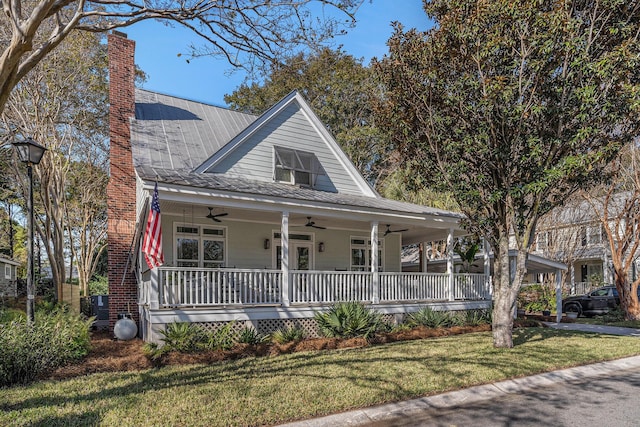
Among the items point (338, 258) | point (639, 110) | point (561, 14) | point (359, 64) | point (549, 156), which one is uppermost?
point (359, 64)

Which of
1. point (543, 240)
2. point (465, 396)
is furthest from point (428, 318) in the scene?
point (543, 240)

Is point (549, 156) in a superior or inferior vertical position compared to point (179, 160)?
inferior

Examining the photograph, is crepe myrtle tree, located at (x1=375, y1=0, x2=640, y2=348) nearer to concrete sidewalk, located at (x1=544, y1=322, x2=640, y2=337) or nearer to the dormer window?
the dormer window

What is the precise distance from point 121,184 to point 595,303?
20.8m

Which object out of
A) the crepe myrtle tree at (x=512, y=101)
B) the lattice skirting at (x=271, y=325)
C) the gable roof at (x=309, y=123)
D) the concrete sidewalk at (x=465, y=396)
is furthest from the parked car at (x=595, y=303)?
the lattice skirting at (x=271, y=325)

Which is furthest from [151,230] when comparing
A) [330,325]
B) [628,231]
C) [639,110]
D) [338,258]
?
[628,231]

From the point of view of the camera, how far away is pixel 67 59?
15766 mm

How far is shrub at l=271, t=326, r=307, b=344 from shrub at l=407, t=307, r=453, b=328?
3.82 m

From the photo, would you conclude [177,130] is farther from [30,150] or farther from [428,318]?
[428,318]

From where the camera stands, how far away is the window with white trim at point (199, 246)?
12.6 metres

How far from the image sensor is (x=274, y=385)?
21.3 feet

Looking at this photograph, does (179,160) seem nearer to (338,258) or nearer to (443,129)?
(338,258)

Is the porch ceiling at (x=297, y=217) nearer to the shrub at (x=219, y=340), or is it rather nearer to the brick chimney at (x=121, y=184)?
the brick chimney at (x=121, y=184)

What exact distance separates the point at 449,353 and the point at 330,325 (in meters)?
3.01
